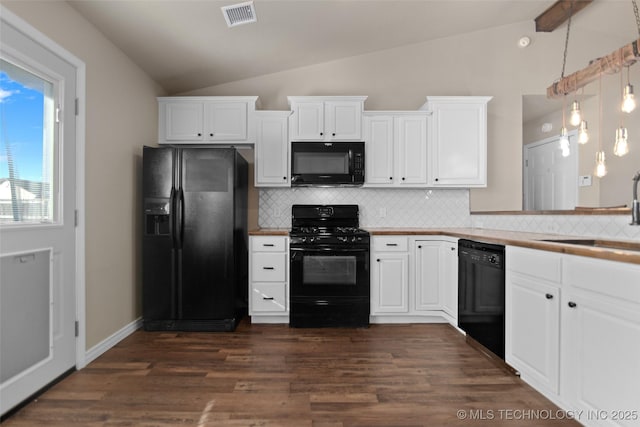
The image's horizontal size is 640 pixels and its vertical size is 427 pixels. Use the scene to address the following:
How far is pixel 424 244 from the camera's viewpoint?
3166 millimetres

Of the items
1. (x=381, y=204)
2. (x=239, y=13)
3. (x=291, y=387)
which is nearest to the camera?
(x=291, y=387)

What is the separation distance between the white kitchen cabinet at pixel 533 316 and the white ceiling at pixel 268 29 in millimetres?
2320

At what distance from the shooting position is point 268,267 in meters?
3.14

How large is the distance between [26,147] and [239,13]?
1686mm

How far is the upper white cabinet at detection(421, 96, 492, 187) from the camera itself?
337 centimetres

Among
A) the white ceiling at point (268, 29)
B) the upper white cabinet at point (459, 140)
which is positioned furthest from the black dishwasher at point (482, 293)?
the white ceiling at point (268, 29)

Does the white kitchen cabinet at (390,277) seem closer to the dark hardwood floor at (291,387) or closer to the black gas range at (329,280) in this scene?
the black gas range at (329,280)

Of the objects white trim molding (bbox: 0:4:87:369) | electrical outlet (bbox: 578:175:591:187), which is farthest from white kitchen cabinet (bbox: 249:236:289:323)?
electrical outlet (bbox: 578:175:591:187)

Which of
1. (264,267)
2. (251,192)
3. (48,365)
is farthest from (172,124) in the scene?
(48,365)

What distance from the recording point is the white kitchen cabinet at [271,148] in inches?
134

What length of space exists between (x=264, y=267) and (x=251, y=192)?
97 centimetres

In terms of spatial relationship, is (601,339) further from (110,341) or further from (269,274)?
(110,341)

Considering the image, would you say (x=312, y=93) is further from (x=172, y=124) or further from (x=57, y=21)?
(x=57, y=21)

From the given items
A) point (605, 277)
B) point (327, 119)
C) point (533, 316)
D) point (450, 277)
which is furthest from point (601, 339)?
point (327, 119)
